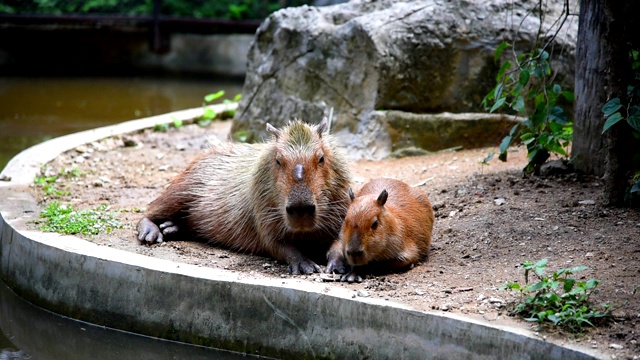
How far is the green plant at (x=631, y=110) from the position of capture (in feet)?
17.1

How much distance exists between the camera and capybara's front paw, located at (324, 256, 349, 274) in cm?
530

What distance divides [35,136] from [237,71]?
20.9ft

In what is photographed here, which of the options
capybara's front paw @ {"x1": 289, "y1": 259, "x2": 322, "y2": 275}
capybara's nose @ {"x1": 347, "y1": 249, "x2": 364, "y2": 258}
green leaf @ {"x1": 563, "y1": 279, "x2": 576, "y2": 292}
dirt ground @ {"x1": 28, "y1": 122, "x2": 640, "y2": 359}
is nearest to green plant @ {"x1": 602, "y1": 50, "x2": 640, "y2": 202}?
dirt ground @ {"x1": 28, "y1": 122, "x2": 640, "y2": 359}

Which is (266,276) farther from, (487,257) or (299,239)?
(487,257)

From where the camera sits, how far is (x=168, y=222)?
648 centimetres

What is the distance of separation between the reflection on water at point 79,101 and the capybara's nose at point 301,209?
17.6 feet

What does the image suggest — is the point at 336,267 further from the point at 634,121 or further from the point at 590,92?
the point at 590,92

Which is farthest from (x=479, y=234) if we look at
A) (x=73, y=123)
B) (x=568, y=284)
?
(x=73, y=123)

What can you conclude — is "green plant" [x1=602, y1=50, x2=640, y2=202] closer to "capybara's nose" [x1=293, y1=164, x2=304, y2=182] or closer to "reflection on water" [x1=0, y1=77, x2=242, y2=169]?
"capybara's nose" [x1=293, y1=164, x2=304, y2=182]

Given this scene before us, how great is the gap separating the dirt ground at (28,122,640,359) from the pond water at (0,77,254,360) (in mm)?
637

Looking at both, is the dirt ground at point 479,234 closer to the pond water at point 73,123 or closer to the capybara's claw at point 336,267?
the capybara's claw at point 336,267

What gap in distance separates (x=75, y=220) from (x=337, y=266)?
2.07 m

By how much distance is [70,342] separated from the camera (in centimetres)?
553

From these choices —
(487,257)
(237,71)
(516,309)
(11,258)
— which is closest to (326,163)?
(487,257)
